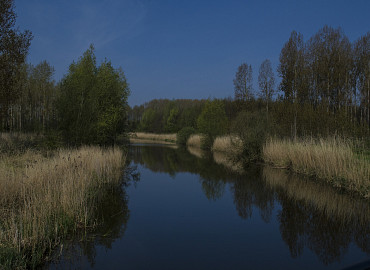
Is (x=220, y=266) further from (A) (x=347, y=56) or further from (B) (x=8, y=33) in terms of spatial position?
(A) (x=347, y=56)

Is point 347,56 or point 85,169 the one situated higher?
point 347,56

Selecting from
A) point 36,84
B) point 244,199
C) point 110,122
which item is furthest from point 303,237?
point 36,84

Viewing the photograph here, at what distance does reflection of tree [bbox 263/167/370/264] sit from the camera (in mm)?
5079

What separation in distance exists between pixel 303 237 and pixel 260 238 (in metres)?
0.83

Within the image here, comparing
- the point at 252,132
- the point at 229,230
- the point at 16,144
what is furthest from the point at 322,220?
the point at 16,144

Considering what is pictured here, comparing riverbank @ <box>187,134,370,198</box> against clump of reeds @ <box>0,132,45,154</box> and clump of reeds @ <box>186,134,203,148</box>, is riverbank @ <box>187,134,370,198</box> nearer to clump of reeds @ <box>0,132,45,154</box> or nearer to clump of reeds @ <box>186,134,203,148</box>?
clump of reeds @ <box>0,132,45,154</box>

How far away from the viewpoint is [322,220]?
647 cm

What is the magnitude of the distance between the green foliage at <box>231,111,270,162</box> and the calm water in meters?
6.09

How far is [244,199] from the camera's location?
8797 mm

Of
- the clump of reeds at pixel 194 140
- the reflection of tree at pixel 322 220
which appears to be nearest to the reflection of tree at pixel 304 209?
the reflection of tree at pixel 322 220

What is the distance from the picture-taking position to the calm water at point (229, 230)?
454 cm

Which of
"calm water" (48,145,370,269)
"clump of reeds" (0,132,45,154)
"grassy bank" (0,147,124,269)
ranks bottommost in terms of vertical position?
"calm water" (48,145,370,269)

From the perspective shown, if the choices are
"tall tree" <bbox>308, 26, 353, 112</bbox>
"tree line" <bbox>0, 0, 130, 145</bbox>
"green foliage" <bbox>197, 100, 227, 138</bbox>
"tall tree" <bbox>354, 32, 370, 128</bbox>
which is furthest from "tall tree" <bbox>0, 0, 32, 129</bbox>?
"tall tree" <bbox>354, 32, 370, 128</bbox>

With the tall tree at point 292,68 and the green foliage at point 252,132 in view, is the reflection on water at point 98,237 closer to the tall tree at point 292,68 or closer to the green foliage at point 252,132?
the green foliage at point 252,132
